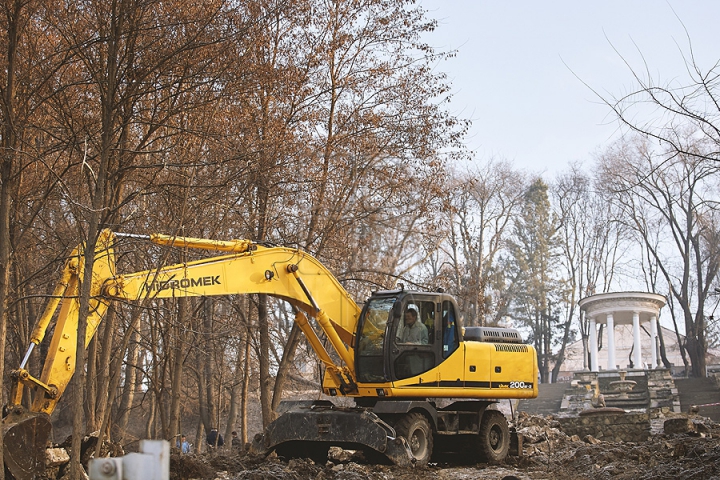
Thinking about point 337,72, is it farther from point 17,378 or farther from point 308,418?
point 17,378

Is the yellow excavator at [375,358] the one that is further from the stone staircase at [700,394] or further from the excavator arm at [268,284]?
the stone staircase at [700,394]

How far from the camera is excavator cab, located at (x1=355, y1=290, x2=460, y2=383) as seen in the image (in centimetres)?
1334

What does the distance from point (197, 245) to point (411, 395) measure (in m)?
4.40

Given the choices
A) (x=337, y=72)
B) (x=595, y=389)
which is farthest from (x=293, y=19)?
(x=595, y=389)

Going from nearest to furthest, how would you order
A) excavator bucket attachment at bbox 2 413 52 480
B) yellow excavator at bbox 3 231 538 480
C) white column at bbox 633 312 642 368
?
excavator bucket attachment at bbox 2 413 52 480 → yellow excavator at bbox 3 231 538 480 → white column at bbox 633 312 642 368

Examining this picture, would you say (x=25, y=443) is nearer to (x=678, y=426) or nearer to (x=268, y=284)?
(x=268, y=284)

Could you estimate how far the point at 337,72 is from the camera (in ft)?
63.4

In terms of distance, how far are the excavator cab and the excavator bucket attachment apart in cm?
563

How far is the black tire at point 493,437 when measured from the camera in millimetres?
14641

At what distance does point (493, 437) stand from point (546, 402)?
2287 cm

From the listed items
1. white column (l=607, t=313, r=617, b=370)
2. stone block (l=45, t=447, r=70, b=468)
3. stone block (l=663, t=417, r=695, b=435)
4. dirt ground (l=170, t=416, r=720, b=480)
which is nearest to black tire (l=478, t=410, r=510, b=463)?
dirt ground (l=170, t=416, r=720, b=480)

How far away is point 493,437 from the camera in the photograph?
592 inches

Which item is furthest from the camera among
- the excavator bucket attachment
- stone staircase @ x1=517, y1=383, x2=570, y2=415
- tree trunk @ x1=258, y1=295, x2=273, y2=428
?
stone staircase @ x1=517, y1=383, x2=570, y2=415

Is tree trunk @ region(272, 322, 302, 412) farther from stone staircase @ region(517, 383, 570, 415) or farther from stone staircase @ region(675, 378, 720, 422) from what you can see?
stone staircase @ region(675, 378, 720, 422)
